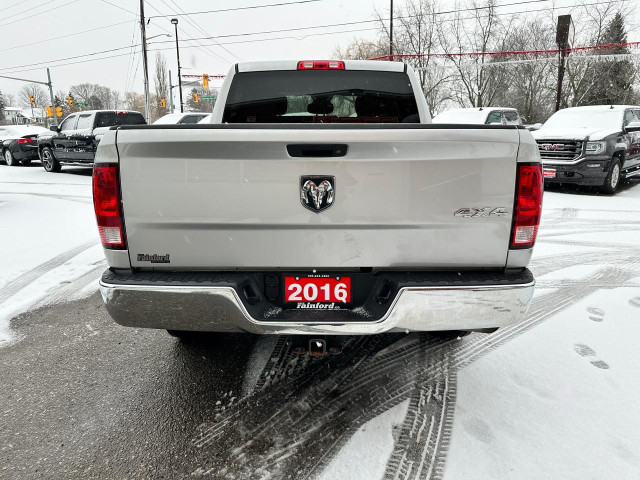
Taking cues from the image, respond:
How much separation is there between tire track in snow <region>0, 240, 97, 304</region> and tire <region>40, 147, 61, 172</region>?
11.3m

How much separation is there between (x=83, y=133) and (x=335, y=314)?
14.3 m

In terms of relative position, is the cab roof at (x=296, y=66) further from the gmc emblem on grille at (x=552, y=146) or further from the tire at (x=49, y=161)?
the tire at (x=49, y=161)

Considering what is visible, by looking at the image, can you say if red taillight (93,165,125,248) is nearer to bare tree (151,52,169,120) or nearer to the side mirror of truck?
the side mirror of truck

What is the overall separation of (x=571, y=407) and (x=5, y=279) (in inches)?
215

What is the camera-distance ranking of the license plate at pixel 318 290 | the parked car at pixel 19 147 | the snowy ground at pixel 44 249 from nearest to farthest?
the license plate at pixel 318 290
the snowy ground at pixel 44 249
the parked car at pixel 19 147

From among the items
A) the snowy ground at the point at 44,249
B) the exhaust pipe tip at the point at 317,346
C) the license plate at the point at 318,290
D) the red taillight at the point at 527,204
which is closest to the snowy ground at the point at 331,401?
the snowy ground at the point at 44,249

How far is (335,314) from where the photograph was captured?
2344 millimetres

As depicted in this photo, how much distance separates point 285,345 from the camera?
3580 mm

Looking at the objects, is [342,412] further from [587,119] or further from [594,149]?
[587,119]

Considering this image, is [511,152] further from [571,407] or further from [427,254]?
[571,407]

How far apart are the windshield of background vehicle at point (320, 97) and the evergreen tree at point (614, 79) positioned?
42.5 m

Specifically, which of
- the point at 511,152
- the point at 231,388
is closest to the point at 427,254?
the point at 511,152

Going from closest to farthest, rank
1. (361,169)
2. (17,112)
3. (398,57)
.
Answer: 1. (361,169)
2. (398,57)
3. (17,112)

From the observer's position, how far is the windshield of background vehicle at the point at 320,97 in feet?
13.0
